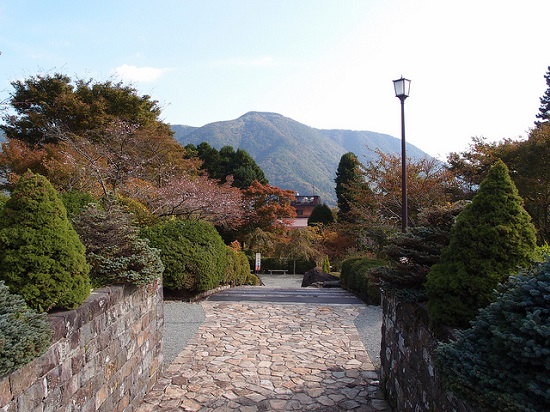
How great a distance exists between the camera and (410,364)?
12.0ft

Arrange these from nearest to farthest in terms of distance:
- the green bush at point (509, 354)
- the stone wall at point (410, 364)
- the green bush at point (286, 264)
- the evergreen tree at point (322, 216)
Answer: the green bush at point (509, 354) < the stone wall at point (410, 364) < the green bush at point (286, 264) < the evergreen tree at point (322, 216)

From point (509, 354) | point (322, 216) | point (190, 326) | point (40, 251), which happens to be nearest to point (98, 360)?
point (40, 251)

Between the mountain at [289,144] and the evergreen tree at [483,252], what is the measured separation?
85971 mm

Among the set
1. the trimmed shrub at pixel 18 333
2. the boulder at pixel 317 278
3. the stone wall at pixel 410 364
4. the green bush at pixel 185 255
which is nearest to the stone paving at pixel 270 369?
the stone wall at pixel 410 364

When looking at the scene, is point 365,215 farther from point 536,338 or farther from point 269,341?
point 536,338

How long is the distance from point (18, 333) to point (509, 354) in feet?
8.05

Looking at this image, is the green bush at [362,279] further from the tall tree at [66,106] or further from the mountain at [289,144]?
the mountain at [289,144]

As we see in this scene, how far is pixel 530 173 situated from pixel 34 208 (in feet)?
43.1

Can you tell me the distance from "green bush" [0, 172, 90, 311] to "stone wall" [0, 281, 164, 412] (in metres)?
Result: 0.15

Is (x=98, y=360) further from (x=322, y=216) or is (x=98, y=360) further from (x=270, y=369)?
(x=322, y=216)

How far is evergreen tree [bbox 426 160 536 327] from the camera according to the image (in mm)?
2750

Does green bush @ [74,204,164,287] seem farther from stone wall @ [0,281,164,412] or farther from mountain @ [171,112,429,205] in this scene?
mountain @ [171,112,429,205]

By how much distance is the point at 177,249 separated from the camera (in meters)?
8.86

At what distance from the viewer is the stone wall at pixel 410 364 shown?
9.53ft
